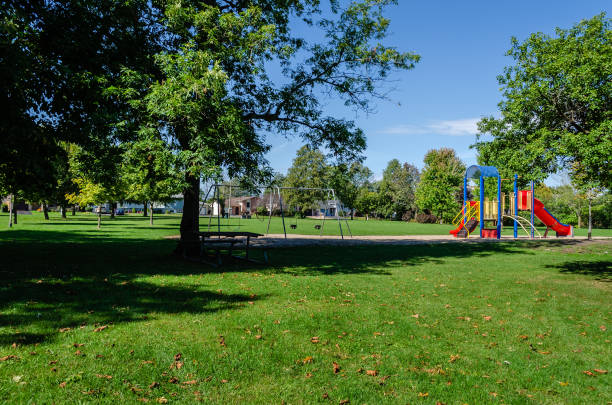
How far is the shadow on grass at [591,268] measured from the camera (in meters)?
11.4

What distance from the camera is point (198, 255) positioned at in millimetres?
13414

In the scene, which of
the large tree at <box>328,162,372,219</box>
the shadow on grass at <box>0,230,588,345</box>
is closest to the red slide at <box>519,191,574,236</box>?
the large tree at <box>328,162,372,219</box>

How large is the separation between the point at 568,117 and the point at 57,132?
46.1 ft

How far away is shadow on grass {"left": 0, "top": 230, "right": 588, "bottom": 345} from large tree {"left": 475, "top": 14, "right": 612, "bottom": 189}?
16.7 ft

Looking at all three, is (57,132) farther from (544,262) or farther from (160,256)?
(544,262)

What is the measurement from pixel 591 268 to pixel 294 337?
1209 cm

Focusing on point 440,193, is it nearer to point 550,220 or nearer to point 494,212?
point 550,220

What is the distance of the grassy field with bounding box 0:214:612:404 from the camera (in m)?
3.92

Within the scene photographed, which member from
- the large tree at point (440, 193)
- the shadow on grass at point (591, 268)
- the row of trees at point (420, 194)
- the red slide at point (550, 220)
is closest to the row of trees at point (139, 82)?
the shadow on grass at point (591, 268)

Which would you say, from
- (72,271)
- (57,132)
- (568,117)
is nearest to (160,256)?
(72,271)

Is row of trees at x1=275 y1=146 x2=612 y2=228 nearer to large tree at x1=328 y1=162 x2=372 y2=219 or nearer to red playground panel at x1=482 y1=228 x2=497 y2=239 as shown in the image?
large tree at x1=328 y1=162 x2=372 y2=219

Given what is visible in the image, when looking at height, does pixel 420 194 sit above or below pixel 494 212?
above

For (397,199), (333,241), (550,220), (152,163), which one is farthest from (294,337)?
(397,199)

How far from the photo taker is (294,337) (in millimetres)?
5371
